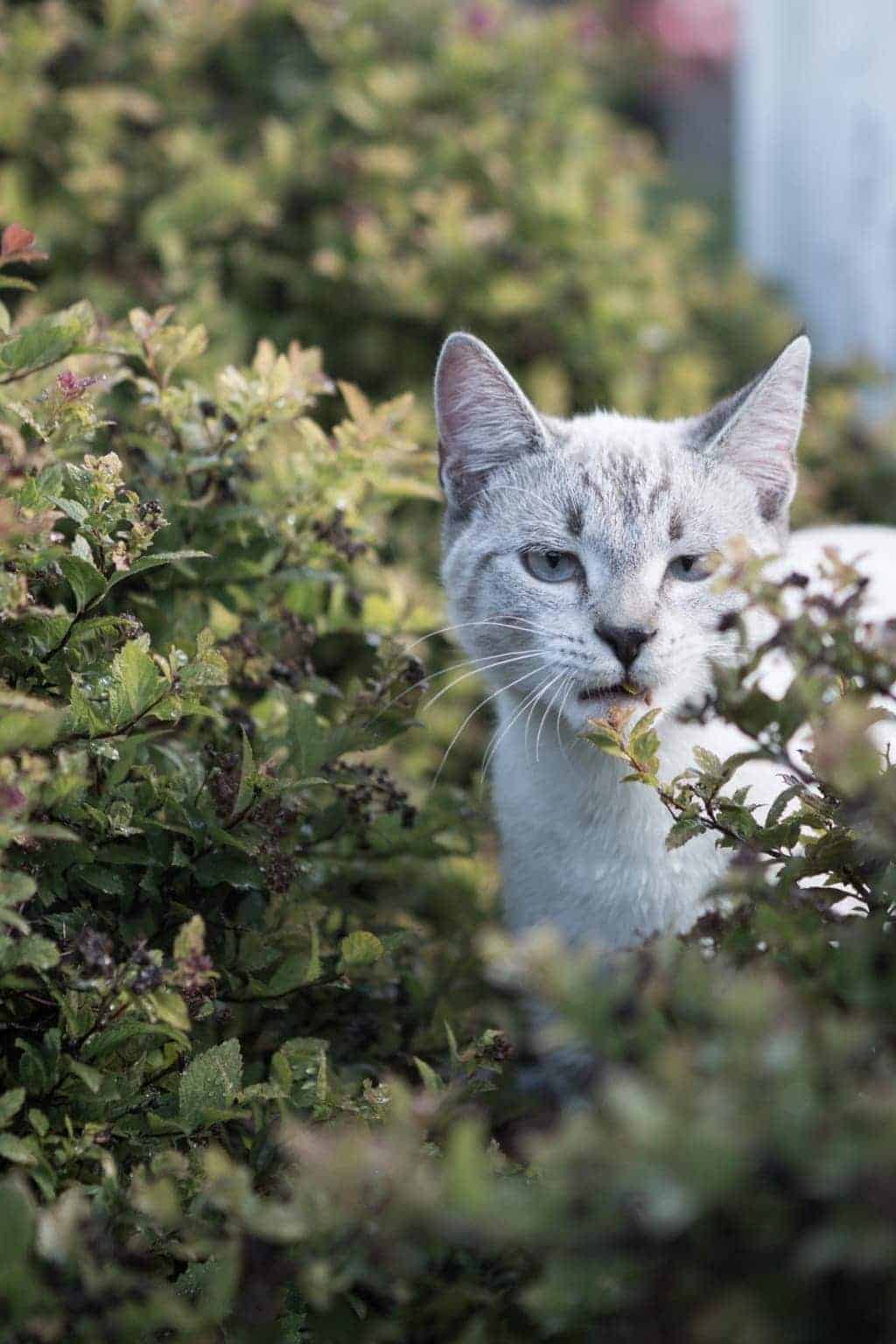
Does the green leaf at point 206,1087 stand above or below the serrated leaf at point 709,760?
below

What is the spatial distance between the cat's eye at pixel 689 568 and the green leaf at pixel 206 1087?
40.2 inches

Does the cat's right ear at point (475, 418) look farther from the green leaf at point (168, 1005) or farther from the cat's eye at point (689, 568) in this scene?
the green leaf at point (168, 1005)

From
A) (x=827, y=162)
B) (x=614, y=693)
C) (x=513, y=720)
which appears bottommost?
(x=513, y=720)

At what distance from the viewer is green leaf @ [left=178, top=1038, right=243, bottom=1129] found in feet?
4.93

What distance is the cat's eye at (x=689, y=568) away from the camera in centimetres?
202

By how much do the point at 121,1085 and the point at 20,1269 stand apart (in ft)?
1.56

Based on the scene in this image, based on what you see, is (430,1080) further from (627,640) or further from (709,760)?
(627,640)

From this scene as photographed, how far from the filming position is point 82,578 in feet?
5.17

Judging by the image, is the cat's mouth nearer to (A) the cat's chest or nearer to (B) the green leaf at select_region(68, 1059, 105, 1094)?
(A) the cat's chest

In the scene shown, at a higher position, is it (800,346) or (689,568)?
(800,346)

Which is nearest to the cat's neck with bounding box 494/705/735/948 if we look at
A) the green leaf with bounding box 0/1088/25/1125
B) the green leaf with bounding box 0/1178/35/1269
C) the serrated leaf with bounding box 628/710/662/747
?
the serrated leaf with bounding box 628/710/662/747

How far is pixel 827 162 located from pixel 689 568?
3725 mm

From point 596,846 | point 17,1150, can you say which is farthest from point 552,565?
point 17,1150

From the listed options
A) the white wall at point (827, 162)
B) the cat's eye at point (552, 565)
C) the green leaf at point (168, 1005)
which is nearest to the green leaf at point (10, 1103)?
the green leaf at point (168, 1005)
